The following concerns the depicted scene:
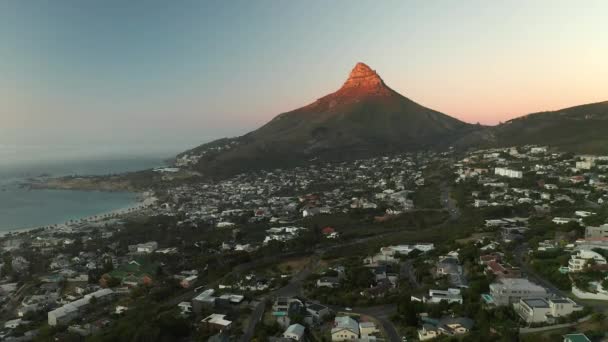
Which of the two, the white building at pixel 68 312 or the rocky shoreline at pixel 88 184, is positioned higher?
the rocky shoreline at pixel 88 184

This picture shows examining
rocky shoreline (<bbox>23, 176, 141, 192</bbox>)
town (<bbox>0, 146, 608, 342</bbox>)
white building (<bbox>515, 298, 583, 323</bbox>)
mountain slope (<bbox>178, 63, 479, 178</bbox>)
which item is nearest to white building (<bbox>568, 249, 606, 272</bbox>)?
town (<bbox>0, 146, 608, 342</bbox>)

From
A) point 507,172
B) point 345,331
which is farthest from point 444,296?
point 507,172

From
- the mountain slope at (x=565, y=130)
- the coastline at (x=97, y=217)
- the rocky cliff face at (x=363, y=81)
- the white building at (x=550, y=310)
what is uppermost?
the rocky cliff face at (x=363, y=81)

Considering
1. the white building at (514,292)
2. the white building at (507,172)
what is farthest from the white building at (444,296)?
the white building at (507,172)

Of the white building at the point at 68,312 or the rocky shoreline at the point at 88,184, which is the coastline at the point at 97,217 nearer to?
the rocky shoreline at the point at 88,184

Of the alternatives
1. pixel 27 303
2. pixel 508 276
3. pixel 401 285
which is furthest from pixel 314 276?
pixel 27 303

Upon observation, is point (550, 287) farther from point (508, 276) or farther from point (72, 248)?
point (72, 248)

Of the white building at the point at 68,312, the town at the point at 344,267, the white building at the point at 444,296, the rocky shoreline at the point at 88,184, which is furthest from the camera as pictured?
the rocky shoreline at the point at 88,184

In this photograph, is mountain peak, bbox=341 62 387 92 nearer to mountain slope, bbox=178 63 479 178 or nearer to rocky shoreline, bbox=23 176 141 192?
mountain slope, bbox=178 63 479 178
